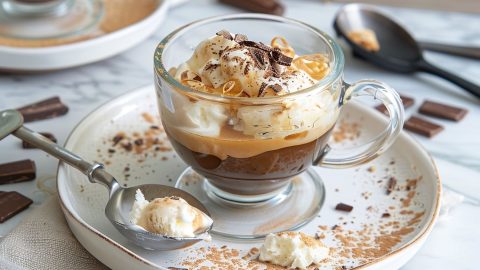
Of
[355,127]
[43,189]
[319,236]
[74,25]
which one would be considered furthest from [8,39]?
[319,236]

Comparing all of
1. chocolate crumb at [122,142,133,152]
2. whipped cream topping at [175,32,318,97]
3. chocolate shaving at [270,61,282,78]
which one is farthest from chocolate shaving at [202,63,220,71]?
chocolate crumb at [122,142,133,152]

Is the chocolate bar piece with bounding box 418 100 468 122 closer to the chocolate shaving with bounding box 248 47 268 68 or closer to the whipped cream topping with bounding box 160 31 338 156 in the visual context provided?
the whipped cream topping with bounding box 160 31 338 156

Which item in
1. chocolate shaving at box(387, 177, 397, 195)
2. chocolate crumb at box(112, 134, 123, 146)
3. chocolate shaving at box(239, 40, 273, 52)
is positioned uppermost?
chocolate shaving at box(239, 40, 273, 52)

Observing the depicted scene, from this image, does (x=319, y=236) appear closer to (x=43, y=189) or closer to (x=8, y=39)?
(x=43, y=189)

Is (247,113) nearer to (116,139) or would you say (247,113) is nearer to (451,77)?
(116,139)

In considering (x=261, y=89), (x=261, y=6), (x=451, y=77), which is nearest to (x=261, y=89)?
(x=261, y=89)

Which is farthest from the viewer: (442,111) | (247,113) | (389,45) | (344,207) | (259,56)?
(389,45)
